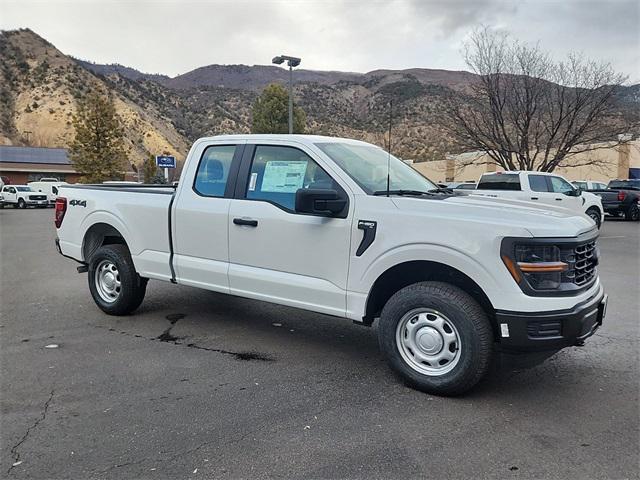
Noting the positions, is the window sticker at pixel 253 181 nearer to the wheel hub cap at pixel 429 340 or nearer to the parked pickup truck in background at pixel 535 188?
the wheel hub cap at pixel 429 340

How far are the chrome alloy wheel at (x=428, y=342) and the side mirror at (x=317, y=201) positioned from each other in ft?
3.37

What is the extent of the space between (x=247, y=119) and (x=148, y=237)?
269ft

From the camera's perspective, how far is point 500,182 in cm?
1634

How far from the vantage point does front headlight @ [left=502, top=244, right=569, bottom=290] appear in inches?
137

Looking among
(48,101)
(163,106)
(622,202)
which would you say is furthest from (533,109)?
(163,106)

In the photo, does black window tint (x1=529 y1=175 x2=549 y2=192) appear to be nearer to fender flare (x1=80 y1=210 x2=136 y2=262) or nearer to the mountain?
fender flare (x1=80 y1=210 x2=136 y2=262)

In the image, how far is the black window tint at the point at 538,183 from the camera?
15.8 metres

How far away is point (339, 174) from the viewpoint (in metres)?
4.29

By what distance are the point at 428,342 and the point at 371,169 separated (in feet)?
5.43

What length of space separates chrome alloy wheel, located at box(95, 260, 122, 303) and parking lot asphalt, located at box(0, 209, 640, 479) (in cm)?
30

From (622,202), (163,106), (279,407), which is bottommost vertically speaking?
(279,407)

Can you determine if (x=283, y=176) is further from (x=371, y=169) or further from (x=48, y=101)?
(x=48, y=101)

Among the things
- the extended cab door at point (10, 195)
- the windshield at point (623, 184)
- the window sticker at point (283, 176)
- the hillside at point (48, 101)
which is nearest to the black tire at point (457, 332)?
the window sticker at point (283, 176)

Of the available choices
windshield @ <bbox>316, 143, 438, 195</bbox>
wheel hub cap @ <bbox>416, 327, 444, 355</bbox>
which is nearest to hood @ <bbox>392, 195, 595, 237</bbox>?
windshield @ <bbox>316, 143, 438, 195</bbox>
